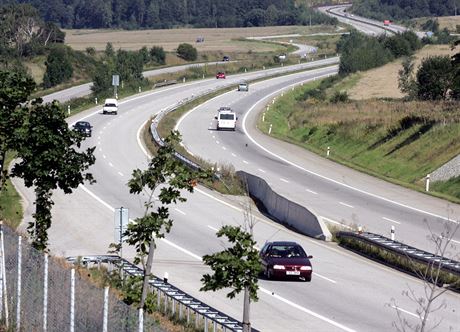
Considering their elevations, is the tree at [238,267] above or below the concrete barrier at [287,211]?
above

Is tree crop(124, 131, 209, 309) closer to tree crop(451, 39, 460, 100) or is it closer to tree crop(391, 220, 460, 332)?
tree crop(391, 220, 460, 332)

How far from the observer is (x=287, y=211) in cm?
4303

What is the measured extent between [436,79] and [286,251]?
5833cm

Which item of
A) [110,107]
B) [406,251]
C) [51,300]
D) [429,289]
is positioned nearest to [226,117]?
[110,107]

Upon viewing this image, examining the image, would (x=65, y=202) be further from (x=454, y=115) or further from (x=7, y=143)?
(x=454, y=115)

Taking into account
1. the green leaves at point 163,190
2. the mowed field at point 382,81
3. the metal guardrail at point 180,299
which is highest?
the green leaves at point 163,190

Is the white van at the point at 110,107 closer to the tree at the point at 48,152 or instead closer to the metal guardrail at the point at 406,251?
the metal guardrail at the point at 406,251

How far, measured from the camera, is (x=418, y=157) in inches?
2330

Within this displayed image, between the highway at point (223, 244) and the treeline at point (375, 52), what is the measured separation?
1950 inches

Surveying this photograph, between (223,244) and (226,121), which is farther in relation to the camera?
(226,121)

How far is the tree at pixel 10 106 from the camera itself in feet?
81.0

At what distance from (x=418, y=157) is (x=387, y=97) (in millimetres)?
39204

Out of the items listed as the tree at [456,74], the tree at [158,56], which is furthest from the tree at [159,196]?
the tree at [158,56]

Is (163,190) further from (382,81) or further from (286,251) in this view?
(382,81)
